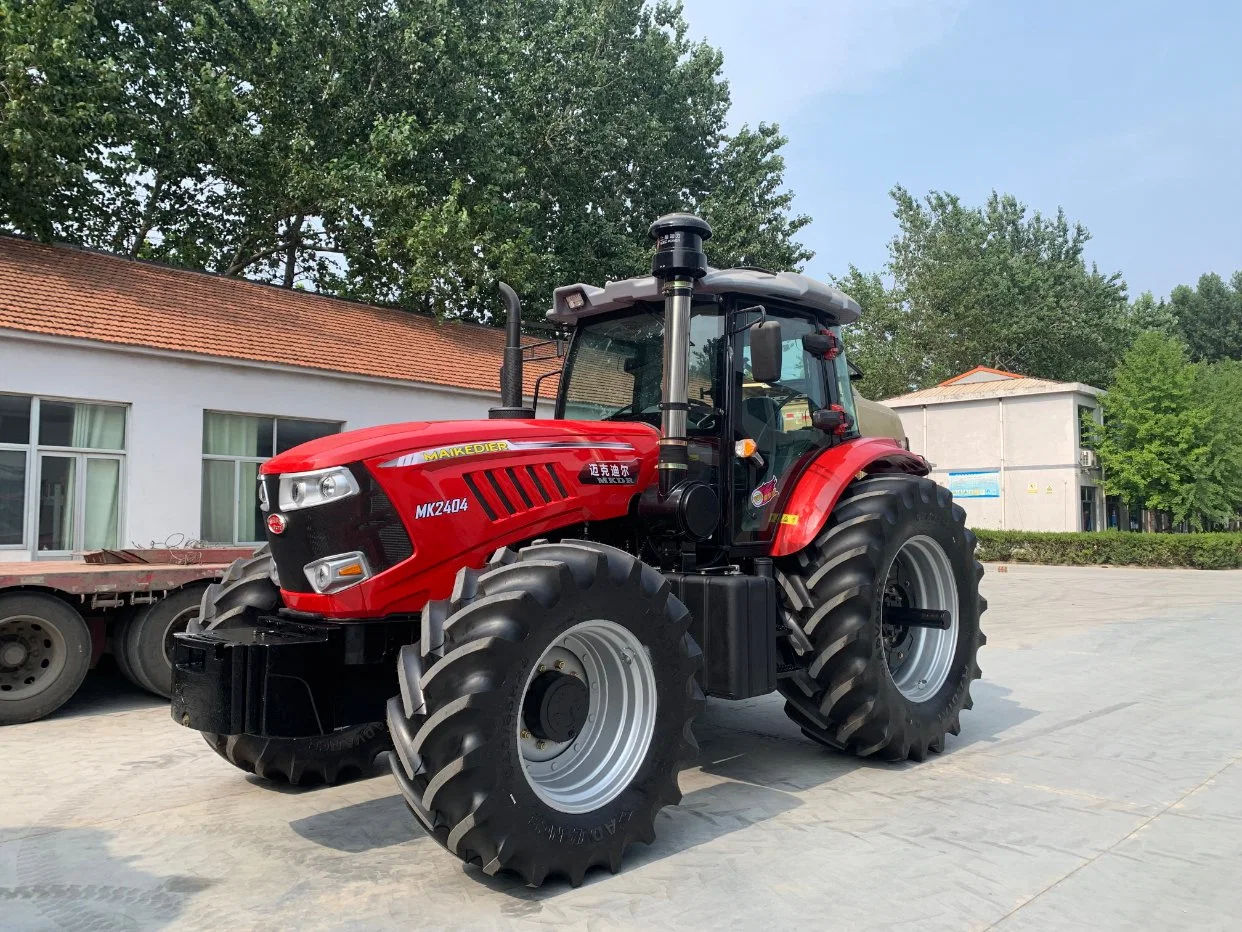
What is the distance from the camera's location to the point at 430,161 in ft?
72.5

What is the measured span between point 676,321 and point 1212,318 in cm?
6985

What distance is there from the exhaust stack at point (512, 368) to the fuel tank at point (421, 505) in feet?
3.07

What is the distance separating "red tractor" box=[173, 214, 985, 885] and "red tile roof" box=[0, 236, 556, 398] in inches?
373

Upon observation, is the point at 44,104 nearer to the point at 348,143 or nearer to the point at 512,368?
the point at 348,143

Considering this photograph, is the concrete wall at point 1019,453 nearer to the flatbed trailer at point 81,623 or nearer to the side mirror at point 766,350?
the flatbed trailer at point 81,623

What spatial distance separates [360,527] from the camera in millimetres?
4039

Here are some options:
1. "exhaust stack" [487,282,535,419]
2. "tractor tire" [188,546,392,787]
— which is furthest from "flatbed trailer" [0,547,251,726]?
"exhaust stack" [487,282,535,419]

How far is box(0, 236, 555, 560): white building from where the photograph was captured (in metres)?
12.4

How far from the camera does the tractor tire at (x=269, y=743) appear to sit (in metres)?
4.71

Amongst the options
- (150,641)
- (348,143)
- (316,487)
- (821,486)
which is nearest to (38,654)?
(150,641)

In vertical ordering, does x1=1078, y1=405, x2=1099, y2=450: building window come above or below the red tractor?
above

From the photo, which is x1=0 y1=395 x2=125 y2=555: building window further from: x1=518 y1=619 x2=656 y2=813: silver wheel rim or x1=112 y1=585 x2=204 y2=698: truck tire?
x1=518 y1=619 x2=656 y2=813: silver wheel rim

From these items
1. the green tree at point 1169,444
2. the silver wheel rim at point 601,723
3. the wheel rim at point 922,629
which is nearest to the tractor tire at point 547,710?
the silver wheel rim at point 601,723

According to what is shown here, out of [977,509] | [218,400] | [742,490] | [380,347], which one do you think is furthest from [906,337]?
[742,490]
